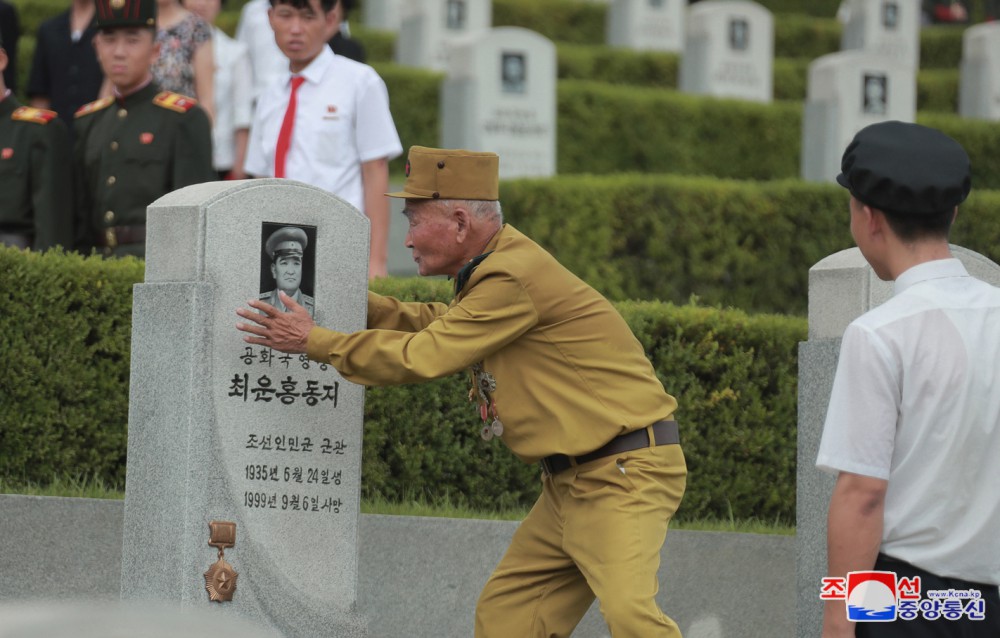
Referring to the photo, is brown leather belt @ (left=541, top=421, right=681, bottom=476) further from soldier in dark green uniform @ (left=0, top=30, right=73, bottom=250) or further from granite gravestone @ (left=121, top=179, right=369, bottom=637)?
soldier in dark green uniform @ (left=0, top=30, right=73, bottom=250)

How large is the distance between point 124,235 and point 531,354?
3212 mm

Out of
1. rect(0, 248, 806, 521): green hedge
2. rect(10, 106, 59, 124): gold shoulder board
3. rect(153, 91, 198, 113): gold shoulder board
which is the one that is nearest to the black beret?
rect(0, 248, 806, 521): green hedge

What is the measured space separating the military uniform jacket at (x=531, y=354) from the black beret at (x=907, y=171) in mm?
1602

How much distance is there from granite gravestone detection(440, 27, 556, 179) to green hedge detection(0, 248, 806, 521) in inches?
234

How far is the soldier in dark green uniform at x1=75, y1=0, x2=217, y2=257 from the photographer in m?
7.84

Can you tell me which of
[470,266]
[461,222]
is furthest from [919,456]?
[461,222]

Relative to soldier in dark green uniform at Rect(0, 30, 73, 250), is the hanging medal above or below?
below

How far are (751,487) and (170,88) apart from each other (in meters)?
3.84

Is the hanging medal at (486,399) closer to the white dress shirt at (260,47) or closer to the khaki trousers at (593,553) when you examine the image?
the khaki trousers at (593,553)

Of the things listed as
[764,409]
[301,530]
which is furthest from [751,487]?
[301,530]

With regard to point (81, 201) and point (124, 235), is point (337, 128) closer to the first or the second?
point (124, 235)

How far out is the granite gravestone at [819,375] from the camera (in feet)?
21.0

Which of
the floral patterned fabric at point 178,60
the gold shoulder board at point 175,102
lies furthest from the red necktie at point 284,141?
the floral patterned fabric at point 178,60

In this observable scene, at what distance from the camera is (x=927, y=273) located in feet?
12.3
